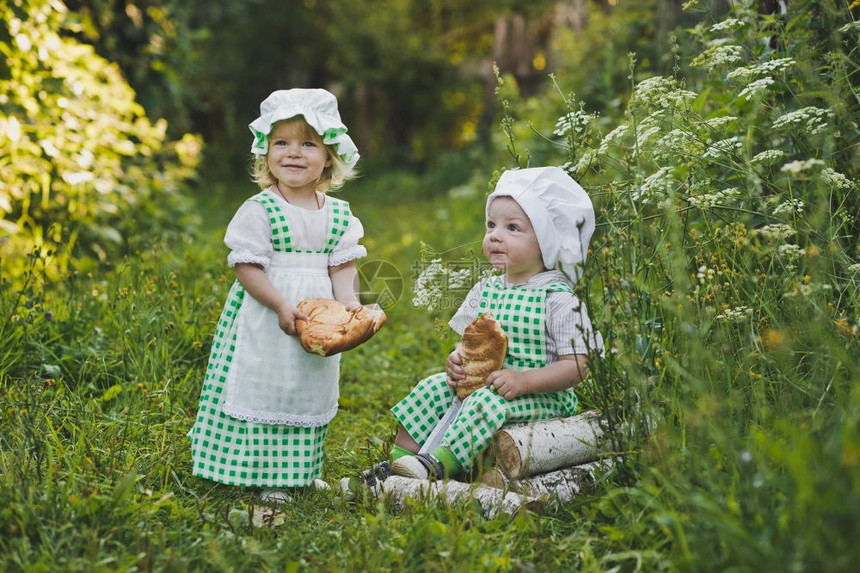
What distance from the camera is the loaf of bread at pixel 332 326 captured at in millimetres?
2922

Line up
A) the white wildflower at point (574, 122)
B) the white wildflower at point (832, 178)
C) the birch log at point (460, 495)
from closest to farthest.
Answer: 1. the birch log at point (460, 495)
2. the white wildflower at point (832, 178)
3. the white wildflower at point (574, 122)

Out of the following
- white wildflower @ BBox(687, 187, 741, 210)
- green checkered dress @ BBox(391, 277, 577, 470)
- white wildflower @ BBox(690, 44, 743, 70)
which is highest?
white wildflower @ BBox(690, 44, 743, 70)

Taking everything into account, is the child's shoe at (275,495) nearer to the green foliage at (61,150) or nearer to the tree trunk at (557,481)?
the tree trunk at (557,481)

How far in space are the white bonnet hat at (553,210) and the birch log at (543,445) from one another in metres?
0.55

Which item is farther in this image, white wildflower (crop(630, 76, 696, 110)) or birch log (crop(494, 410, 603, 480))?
white wildflower (crop(630, 76, 696, 110))

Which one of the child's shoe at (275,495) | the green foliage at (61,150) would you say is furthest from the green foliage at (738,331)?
the green foliage at (61,150)

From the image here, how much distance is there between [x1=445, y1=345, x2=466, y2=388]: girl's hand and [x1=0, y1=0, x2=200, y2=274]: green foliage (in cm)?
251

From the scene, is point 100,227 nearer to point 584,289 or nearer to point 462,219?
point 584,289

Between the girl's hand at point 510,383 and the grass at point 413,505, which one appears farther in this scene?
the girl's hand at point 510,383

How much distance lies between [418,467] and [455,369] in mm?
416

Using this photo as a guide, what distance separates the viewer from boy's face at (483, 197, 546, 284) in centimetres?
313

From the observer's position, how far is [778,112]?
11.5ft

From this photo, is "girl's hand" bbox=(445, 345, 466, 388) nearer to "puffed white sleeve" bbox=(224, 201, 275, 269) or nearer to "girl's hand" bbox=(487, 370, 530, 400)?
"girl's hand" bbox=(487, 370, 530, 400)

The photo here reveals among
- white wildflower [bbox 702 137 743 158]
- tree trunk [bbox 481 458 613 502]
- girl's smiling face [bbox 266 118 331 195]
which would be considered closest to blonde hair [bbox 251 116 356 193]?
girl's smiling face [bbox 266 118 331 195]
